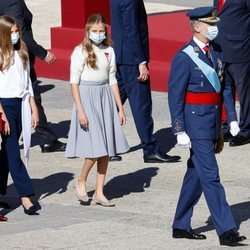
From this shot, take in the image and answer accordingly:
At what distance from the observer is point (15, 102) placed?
33.0 feet

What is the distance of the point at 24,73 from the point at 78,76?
49 cm

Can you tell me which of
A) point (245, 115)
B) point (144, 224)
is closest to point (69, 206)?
point (144, 224)

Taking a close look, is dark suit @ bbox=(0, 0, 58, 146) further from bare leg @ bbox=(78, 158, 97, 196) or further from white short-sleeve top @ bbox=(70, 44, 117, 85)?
bare leg @ bbox=(78, 158, 97, 196)

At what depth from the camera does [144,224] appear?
31.5ft

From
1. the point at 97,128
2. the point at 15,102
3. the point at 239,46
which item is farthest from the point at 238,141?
the point at 15,102

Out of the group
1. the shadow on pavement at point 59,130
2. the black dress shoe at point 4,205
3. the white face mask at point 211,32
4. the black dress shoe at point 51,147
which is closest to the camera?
the white face mask at point 211,32

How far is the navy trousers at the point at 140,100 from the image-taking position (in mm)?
12164

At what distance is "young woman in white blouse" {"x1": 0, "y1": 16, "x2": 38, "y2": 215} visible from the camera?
10008mm

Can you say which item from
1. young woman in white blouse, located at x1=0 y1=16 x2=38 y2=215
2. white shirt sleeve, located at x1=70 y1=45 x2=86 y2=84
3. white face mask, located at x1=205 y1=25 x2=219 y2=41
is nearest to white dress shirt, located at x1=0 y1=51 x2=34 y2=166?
young woman in white blouse, located at x1=0 y1=16 x2=38 y2=215

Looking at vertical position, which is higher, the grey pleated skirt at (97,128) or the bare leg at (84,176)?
the grey pleated skirt at (97,128)

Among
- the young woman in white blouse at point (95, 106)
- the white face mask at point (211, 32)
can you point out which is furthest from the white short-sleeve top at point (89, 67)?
the white face mask at point (211, 32)

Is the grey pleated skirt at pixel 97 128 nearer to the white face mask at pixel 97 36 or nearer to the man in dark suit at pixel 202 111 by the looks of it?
the white face mask at pixel 97 36

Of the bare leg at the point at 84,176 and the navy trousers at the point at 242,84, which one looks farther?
the navy trousers at the point at 242,84

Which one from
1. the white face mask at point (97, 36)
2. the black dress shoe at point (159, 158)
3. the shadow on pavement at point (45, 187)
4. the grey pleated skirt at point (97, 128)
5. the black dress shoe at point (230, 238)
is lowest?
the black dress shoe at point (159, 158)
